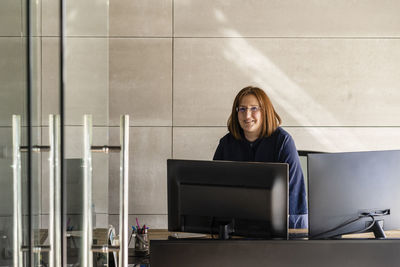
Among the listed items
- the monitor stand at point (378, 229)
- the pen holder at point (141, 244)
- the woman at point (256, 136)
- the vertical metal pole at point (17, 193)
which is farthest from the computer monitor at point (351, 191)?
the vertical metal pole at point (17, 193)

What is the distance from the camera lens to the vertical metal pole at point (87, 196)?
42.5 inches

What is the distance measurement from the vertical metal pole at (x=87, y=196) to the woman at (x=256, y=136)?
57.1 inches

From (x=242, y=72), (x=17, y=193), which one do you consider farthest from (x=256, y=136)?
(x=17, y=193)

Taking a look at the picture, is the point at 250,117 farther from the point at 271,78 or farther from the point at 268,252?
the point at 271,78

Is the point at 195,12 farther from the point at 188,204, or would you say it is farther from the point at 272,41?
the point at 188,204

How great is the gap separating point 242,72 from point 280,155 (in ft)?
5.02

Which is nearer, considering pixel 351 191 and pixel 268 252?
pixel 268 252

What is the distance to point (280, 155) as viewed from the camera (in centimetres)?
246

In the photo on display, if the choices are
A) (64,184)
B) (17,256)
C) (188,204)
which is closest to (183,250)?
(188,204)

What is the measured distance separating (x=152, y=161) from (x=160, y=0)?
1.28m

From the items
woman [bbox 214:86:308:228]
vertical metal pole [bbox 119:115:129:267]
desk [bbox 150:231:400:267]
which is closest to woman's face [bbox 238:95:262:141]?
woman [bbox 214:86:308:228]

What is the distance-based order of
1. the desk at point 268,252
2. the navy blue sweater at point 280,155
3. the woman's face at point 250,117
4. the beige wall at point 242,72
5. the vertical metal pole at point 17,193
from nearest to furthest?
the vertical metal pole at point 17,193, the desk at point 268,252, the navy blue sweater at point 280,155, the woman's face at point 250,117, the beige wall at point 242,72

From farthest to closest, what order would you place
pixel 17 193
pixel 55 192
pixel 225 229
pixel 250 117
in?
pixel 250 117
pixel 225 229
pixel 55 192
pixel 17 193

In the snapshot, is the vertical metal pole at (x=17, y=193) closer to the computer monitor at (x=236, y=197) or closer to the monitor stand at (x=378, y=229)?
the computer monitor at (x=236, y=197)
